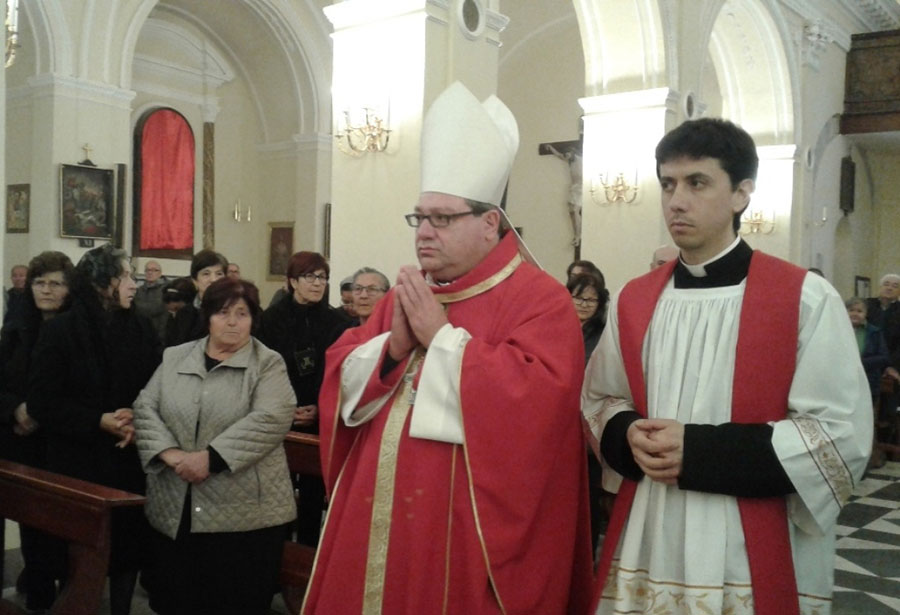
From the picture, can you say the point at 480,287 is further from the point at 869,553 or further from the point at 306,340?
the point at 869,553

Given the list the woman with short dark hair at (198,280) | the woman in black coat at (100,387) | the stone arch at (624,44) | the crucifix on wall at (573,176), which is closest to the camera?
the woman in black coat at (100,387)

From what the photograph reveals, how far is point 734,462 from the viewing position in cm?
173

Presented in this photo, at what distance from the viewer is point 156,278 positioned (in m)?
9.62

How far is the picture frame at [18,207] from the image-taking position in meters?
10.1

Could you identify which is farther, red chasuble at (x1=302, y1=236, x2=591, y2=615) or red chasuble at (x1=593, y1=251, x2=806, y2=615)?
red chasuble at (x1=302, y1=236, x2=591, y2=615)

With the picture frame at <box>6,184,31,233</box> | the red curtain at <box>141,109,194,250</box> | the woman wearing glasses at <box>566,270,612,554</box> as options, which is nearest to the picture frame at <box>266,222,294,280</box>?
the red curtain at <box>141,109,194,250</box>

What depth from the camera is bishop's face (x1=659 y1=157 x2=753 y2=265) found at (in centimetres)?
185

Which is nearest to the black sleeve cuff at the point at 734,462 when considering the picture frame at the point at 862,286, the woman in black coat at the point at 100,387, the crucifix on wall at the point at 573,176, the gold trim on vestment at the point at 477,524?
the gold trim on vestment at the point at 477,524

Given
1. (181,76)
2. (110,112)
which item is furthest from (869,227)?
(110,112)

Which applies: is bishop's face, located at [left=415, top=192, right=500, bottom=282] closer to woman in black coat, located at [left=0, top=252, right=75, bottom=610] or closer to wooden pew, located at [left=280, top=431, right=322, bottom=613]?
wooden pew, located at [left=280, top=431, right=322, bottom=613]

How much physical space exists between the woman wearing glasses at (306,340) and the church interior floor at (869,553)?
2664 mm

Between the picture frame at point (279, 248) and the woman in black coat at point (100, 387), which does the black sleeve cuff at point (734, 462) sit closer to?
the woman in black coat at point (100, 387)

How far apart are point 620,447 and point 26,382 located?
9.60ft

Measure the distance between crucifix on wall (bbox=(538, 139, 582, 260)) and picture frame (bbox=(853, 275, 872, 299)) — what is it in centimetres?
668
